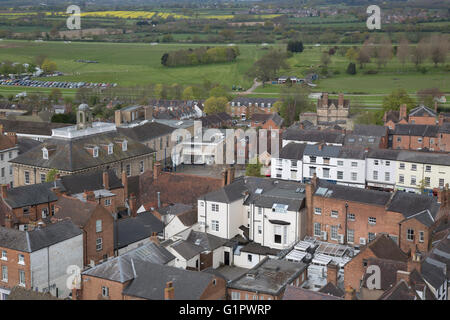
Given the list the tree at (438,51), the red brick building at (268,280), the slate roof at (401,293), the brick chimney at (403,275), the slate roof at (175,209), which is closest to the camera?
the slate roof at (401,293)

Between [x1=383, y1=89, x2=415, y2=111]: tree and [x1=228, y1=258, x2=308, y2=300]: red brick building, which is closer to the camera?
[x1=228, y1=258, x2=308, y2=300]: red brick building

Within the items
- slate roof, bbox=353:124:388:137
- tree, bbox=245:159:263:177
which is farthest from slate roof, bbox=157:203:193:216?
slate roof, bbox=353:124:388:137

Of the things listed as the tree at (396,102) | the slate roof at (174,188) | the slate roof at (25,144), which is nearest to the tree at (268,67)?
the tree at (396,102)

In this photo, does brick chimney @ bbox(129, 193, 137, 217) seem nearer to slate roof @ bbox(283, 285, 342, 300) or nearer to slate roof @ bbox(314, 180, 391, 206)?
slate roof @ bbox(314, 180, 391, 206)

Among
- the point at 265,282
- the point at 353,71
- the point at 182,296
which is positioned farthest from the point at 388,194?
the point at 353,71

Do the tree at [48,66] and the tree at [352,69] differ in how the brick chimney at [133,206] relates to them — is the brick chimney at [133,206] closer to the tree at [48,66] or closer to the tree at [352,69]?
the tree at [352,69]

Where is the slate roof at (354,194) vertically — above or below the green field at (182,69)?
below
